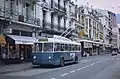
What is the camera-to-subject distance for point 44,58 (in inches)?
1063

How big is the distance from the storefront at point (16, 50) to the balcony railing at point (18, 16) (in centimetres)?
220

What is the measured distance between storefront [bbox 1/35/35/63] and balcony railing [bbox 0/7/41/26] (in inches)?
86.7

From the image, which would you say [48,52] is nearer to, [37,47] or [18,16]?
[37,47]

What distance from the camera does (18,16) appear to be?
33.8 metres

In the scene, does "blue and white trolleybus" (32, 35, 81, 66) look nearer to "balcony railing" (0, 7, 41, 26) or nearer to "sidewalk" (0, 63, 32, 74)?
"sidewalk" (0, 63, 32, 74)

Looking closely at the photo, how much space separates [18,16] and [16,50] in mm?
4203

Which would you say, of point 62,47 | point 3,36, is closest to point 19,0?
point 3,36

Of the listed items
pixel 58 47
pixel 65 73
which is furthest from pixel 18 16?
pixel 65 73

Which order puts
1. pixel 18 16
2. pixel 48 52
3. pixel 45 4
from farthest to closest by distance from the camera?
pixel 45 4
pixel 18 16
pixel 48 52

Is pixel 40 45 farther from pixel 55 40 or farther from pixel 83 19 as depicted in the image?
pixel 83 19

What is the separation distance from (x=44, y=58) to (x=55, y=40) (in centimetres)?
210

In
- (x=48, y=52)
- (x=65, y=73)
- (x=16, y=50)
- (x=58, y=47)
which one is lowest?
(x=65, y=73)

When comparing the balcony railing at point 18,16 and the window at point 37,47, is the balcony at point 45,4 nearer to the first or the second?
the balcony railing at point 18,16

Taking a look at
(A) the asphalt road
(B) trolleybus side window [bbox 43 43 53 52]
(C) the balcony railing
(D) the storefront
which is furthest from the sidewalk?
(C) the balcony railing
